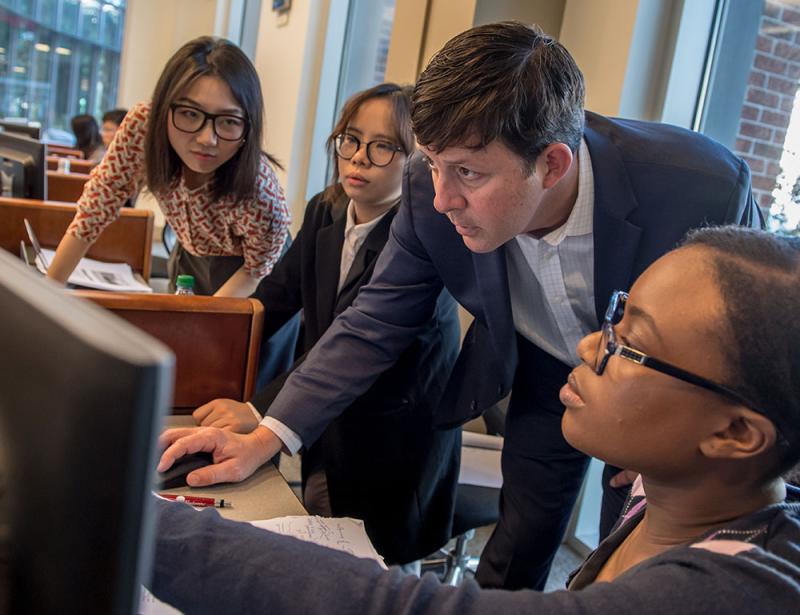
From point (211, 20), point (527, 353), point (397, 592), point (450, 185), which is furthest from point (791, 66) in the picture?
point (211, 20)

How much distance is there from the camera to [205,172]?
1889mm

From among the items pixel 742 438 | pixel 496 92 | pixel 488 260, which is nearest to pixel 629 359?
pixel 742 438

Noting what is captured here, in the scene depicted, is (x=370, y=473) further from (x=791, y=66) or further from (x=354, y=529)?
(x=791, y=66)

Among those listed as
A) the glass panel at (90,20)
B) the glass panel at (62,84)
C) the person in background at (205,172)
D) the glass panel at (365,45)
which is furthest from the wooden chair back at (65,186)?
the glass panel at (62,84)

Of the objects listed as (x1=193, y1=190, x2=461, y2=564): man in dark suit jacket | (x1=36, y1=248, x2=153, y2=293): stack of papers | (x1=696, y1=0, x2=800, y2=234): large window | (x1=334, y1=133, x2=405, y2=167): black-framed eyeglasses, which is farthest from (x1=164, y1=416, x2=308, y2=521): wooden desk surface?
(x1=696, y1=0, x2=800, y2=234): large window

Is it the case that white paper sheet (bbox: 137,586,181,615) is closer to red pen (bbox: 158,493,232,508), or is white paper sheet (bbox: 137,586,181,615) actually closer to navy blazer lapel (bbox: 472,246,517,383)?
red pen (bbox: 158,493,232,508)

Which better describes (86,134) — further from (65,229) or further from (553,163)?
(553,163)

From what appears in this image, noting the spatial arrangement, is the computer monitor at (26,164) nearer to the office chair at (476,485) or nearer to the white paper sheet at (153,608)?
the office chair at (476,485)

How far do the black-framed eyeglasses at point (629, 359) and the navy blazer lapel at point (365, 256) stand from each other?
2.69ft

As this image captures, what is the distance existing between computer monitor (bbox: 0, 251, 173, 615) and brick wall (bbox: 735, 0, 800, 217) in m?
2.01

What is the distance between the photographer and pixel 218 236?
205 cm

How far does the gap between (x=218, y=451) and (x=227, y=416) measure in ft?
0.48

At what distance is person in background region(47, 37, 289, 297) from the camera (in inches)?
71.5

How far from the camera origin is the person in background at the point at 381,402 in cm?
158
